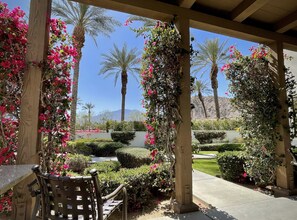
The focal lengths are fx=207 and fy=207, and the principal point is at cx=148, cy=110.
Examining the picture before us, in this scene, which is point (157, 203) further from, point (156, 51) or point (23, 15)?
point (23, 15)

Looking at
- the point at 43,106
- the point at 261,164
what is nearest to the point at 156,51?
the point at 43,106

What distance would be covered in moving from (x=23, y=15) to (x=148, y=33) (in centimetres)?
174

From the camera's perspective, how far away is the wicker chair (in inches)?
59.0

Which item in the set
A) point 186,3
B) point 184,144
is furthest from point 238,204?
point 186,3

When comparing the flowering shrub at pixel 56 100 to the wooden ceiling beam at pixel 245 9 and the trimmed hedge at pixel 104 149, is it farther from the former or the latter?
the trimmed hedge at pixel 104 149

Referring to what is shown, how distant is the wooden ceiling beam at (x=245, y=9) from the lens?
322 centimetres

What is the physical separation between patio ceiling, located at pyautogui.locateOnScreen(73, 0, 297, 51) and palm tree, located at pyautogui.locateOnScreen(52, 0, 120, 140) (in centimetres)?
899

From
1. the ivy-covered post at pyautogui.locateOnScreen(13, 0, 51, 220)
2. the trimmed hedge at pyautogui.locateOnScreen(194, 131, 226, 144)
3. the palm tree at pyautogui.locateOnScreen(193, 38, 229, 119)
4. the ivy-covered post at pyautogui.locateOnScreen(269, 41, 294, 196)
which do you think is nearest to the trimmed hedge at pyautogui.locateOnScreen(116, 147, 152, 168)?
the ivy-covered post at pyautogui.locateOnScreen(269, 41, 294, 196)

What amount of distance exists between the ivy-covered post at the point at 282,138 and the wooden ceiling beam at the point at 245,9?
1160 millimetres

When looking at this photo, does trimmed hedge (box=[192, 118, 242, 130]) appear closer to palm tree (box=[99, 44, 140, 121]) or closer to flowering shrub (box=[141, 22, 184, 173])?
palm tree (box=[99, 44, 140, 121])

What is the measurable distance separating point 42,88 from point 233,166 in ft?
13.8

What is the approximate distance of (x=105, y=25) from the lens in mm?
12992

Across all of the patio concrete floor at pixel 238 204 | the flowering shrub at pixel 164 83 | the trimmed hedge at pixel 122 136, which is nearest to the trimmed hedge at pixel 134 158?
the patio concrete floor at pixel 238 204

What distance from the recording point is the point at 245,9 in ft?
11.1
